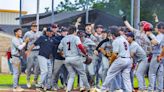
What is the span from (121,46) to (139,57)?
1.66m

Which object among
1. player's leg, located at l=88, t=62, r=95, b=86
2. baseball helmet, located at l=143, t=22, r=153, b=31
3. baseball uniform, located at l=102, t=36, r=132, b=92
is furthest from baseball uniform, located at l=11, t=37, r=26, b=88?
baseball helmet, located at l=143, t=22, r=153, b=31

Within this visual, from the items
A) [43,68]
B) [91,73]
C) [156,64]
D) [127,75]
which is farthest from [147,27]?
[43,68]

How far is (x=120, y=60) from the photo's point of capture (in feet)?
48.8

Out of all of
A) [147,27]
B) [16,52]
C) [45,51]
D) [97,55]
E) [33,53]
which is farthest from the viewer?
[33,53]

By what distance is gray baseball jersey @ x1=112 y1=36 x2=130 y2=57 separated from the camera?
1475 cm

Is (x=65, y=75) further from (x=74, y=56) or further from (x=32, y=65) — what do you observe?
(x=74, y=56)

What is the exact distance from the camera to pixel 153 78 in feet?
52.8

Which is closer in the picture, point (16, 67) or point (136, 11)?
point (16, 67)

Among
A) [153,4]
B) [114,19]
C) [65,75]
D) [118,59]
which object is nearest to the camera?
[118,59]

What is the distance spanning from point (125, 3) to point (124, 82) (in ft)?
122

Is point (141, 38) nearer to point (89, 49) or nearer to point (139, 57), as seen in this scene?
point (139, 57)

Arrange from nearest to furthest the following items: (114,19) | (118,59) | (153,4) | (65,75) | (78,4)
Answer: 1. (118,59)
2. (65,75)
3. (114,19)
4. (153,4)
5. (78,4)

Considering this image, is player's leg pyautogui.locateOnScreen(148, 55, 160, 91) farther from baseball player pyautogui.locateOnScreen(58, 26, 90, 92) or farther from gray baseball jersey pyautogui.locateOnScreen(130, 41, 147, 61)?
baseball player pyautogui.locateOnScreen(58, 26, 90, 92)

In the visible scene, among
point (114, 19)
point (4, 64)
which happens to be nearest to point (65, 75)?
point (4, 64)
